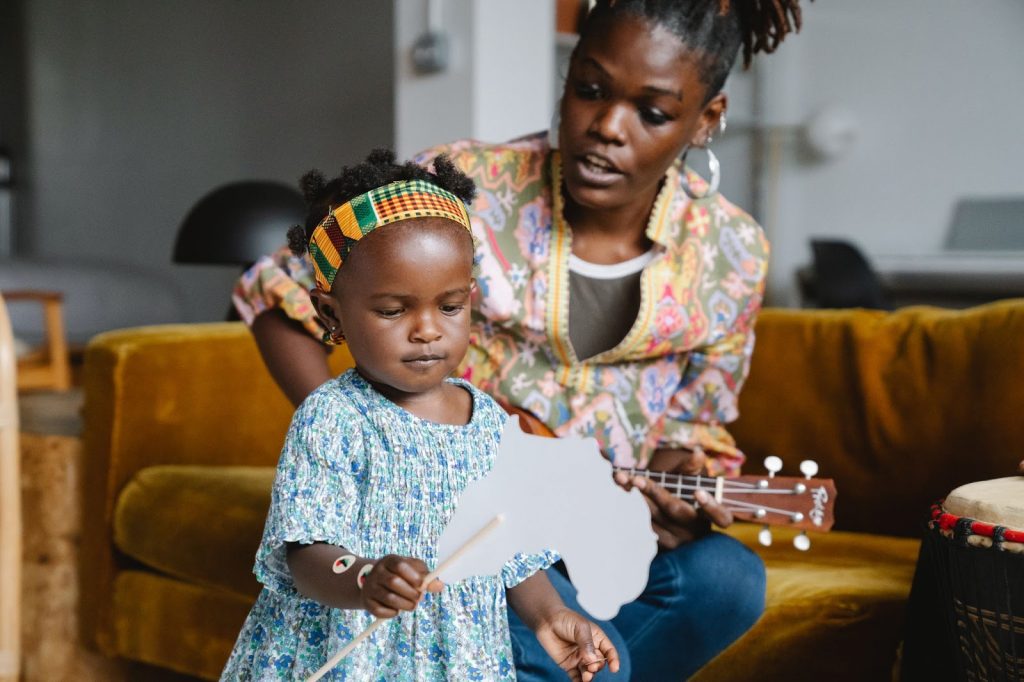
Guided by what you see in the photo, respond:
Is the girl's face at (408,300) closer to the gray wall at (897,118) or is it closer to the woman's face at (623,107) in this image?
the woman's face at (623,107)

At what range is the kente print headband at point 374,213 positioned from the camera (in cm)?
106

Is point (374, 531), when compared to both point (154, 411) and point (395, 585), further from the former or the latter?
point (154, 411)

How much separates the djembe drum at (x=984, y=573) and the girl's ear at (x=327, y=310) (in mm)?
731

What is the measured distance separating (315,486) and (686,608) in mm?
645

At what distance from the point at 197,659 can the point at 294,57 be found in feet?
13.3

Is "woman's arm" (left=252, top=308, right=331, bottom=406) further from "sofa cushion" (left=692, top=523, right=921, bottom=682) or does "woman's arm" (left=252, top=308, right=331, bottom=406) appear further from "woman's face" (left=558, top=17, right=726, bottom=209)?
"sofa cushion" (left=692, top=523, right=921, bottom=682)

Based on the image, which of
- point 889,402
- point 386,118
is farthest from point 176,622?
point 386,118

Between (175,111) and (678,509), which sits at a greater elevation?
(175,111)

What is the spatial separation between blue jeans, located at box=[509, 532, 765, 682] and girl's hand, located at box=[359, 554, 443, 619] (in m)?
0.58

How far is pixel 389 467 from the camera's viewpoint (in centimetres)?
110

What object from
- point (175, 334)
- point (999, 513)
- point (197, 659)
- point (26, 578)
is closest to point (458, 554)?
point (999, 513)

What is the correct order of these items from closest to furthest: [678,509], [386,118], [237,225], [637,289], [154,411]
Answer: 1. [678,509]
2. [637,289]
3. [154,411]
4. [237,225]
5. [386,118]

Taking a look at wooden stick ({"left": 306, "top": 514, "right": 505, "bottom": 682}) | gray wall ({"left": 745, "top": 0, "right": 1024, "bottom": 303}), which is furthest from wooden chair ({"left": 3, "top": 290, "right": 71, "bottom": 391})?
wooden stick ({"left": 306, "top": 514, "right": 505, "bottom": 682})

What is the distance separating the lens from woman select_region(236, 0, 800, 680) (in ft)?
4.91
